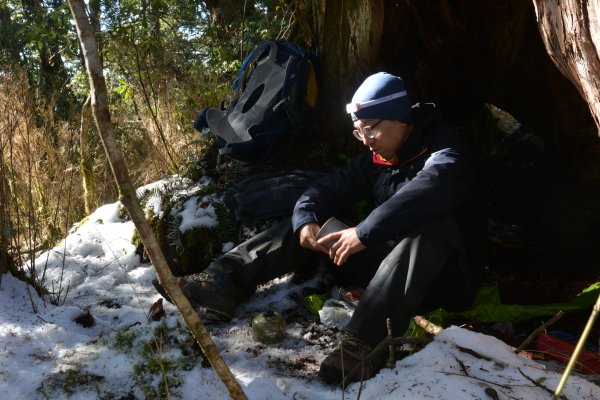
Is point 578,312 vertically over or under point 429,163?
Answer: under

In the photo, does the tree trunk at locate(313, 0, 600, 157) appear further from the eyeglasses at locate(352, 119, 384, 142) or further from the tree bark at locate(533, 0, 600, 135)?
the tree bark at locate(533, 0, 600, 135)

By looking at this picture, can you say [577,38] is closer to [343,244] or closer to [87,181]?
[343,244]

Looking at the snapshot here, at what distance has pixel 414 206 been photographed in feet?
8.11

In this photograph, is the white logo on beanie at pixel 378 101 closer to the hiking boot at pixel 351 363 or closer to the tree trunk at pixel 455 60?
the tree trunk at pixel 455 60

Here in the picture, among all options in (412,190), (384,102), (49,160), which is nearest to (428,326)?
(412,190)

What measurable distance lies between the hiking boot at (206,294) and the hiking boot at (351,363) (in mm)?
768

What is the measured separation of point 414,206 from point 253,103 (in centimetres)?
180

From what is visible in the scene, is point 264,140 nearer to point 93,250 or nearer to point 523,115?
point 93,250

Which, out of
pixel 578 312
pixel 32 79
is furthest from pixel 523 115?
pixel 32 79

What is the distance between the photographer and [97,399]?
209cm

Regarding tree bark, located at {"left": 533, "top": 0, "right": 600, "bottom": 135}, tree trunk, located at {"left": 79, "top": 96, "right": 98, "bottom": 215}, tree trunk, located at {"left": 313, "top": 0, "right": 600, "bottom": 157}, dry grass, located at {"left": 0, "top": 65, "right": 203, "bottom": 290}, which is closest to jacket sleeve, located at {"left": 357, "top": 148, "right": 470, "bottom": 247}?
tree bark, located at {"left": 533, "top": 0, "right": 600, "bottom": 135}

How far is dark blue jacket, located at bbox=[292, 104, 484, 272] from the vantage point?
249 centimetres

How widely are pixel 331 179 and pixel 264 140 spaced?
2.68ft

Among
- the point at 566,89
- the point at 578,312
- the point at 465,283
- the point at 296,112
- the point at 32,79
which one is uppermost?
the point at 32,79
